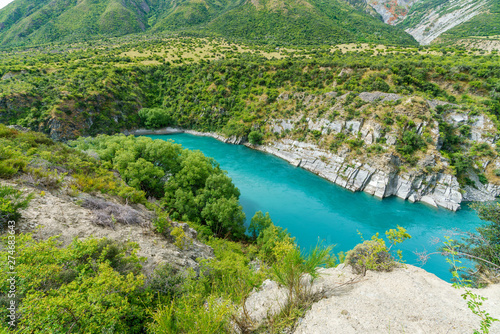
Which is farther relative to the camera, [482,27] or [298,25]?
[298,25]

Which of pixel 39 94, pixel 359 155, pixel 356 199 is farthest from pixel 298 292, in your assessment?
pixel 39 94

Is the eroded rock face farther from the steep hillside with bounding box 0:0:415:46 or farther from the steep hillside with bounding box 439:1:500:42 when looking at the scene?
the steep hillside with bounding box 439:1:500:42

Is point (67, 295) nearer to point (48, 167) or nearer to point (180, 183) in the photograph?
point (48, 167)

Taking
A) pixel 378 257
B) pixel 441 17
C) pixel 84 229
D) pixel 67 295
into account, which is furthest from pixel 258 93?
pixel 441 17

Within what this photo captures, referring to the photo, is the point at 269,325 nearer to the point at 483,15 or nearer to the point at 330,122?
the point at 330,122

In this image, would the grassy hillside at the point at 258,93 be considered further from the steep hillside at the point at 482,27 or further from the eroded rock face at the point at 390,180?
the steep hillside at the point at 482,27

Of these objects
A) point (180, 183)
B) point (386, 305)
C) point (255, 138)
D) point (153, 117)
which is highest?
point (386, 305)
